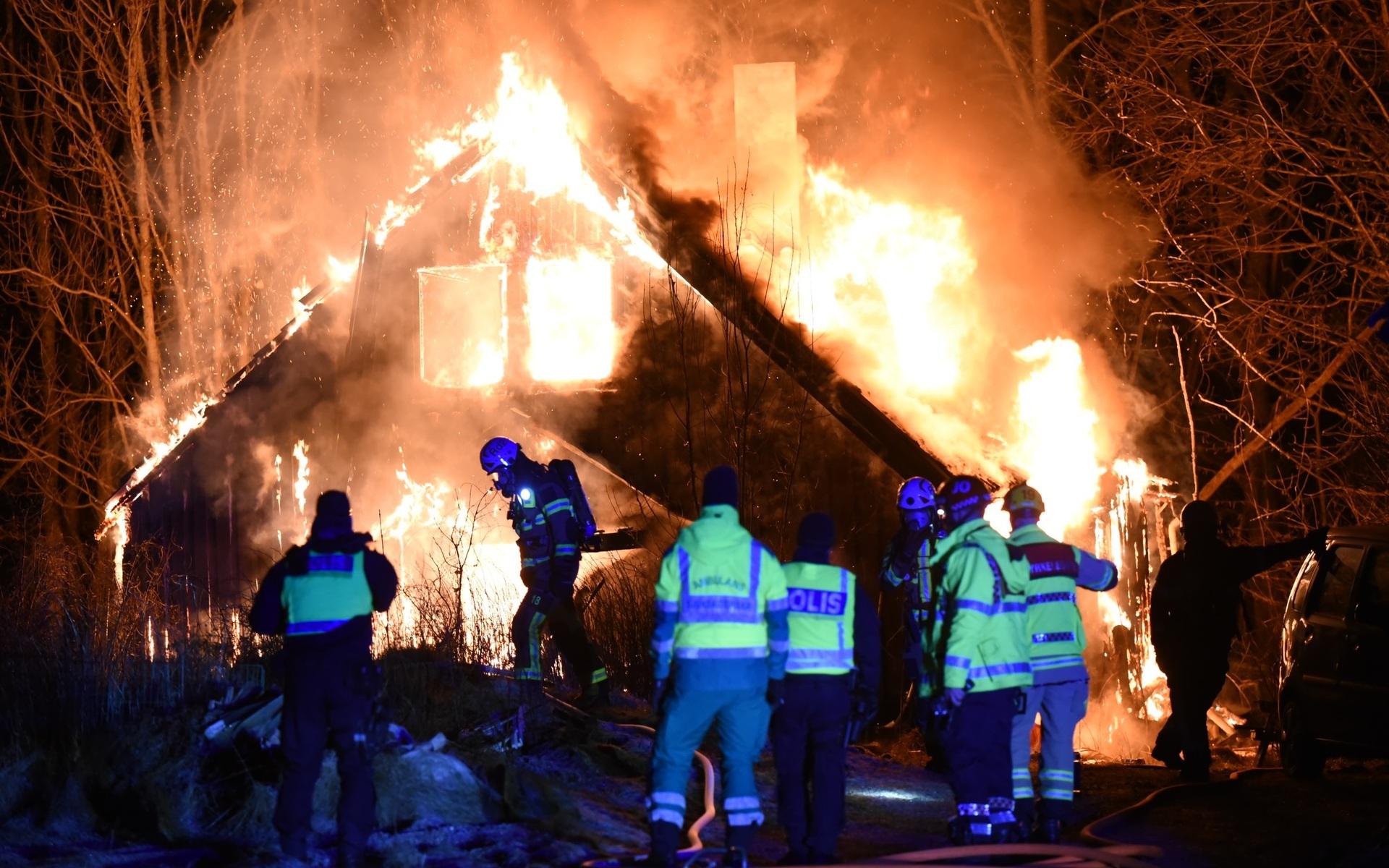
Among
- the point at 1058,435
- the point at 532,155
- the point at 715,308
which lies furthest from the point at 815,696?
the point at 532,155

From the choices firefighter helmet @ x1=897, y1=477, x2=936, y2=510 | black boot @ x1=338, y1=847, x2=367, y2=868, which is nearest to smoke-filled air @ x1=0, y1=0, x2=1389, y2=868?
firefighter helmet @ x1=897, y1=477, x2=936, y2=510

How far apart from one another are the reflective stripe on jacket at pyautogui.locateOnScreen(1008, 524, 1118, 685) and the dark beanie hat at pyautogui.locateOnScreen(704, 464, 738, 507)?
1907 millimetres

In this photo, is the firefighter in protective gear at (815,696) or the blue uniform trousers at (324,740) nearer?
the blue uniform trousers at (324,740)

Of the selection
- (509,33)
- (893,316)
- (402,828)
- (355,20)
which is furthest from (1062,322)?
(355,20)

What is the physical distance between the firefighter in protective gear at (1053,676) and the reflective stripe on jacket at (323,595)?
360cm

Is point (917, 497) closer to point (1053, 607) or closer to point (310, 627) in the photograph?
point (1053, 607)

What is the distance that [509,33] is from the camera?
18.5 meters

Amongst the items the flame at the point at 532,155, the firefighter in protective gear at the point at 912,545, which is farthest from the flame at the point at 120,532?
the firefighter in protective gear at the point at 912,545

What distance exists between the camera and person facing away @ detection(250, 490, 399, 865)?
720 cm

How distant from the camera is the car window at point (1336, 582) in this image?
10695 millimetres

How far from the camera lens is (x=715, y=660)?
6.97 metres

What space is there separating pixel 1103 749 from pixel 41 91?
20.2 meters

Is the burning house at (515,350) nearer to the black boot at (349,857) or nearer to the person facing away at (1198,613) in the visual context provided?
the person facing away at (1198,613)

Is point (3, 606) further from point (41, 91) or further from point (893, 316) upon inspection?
point (41, 91)
